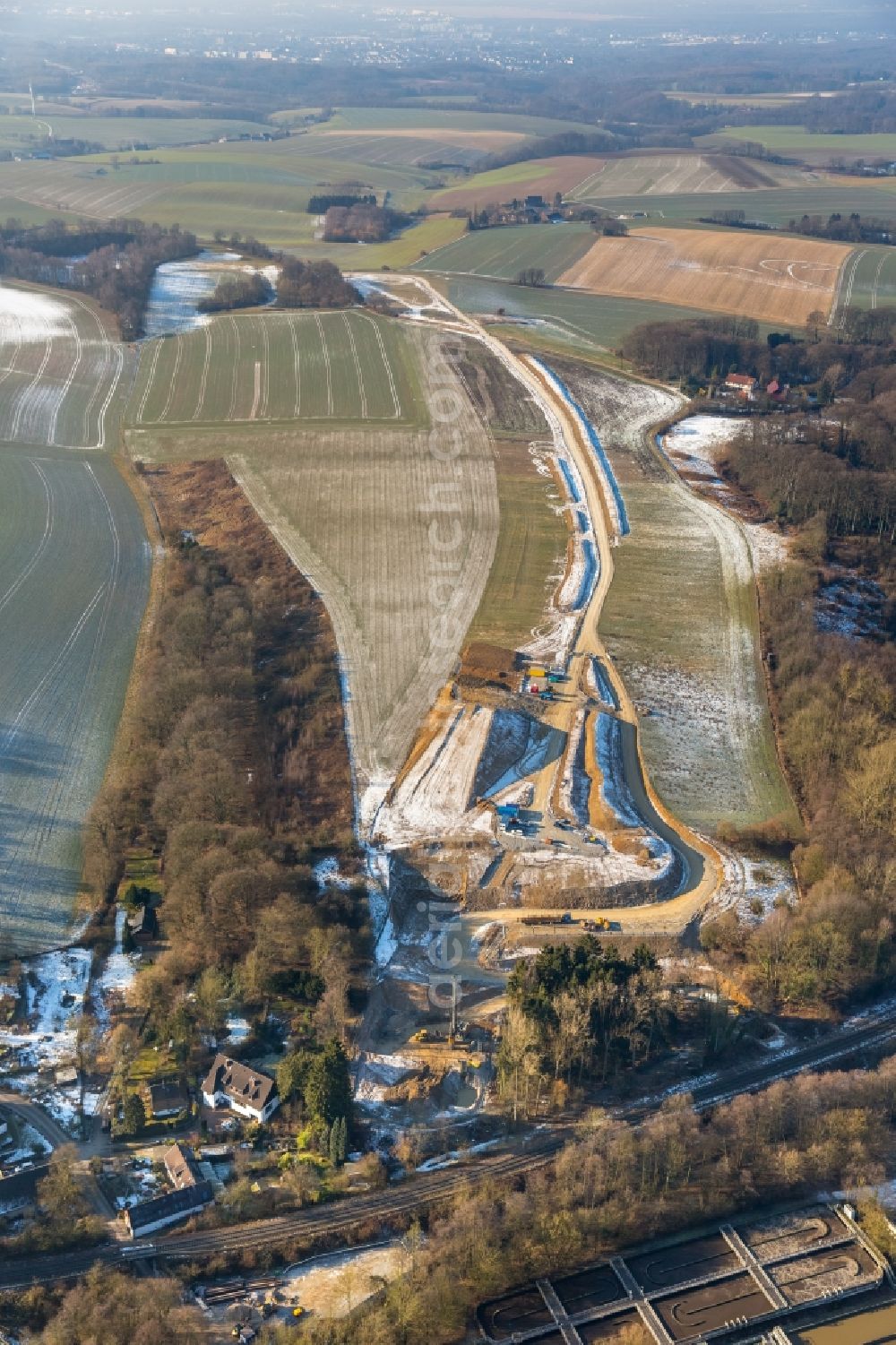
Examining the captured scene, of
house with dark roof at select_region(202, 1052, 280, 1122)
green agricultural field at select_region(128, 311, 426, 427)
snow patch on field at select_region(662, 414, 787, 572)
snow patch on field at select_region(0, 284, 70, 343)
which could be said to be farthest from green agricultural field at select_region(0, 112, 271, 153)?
house with dark roof at select_region(202, 1052, 280, 1122)

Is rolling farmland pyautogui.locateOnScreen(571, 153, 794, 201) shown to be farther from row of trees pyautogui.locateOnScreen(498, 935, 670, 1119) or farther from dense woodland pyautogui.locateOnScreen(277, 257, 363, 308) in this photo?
row of trees pyautogui.locateOnScreen(498, 935, 670, 1119)

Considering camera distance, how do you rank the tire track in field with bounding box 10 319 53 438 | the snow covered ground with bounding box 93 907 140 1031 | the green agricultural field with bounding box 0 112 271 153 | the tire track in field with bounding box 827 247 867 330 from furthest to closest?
the green agricultural field with bounding box 0 112 271 153
the tire track in field with bounding box 827 247 867 330
the tire track in field with bounding box 10 319 53 438
the snow covered ground with bounding box 93 907 140 1031

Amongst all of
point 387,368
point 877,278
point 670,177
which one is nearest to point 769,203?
point 670,177

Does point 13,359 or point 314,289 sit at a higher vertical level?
point 314,289

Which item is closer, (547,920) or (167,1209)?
(167,1209)

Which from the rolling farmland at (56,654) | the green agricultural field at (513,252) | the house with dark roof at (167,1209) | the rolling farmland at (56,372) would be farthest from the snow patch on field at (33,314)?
the house with dark roof at (167,1209)

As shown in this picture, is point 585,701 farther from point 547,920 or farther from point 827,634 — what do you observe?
point 547,920
